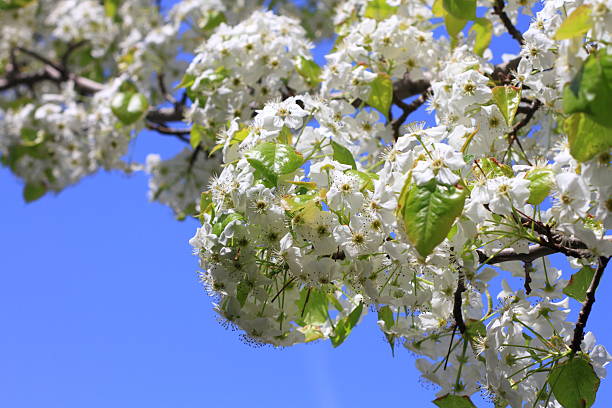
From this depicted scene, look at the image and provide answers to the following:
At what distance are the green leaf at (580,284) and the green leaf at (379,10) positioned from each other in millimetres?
1971

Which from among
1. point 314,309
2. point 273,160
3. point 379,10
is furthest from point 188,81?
point 273,160

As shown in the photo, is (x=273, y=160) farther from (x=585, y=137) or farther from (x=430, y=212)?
(x=585, y=137)

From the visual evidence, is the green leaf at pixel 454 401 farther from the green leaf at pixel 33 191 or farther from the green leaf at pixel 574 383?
the green leaf at pixel 33 191

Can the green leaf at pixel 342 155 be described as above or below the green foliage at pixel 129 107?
below

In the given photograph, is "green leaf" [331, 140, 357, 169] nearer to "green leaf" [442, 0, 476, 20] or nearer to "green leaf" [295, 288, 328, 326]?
"green leaf" [295, 288, 328, 326]

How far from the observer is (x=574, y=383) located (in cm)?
233

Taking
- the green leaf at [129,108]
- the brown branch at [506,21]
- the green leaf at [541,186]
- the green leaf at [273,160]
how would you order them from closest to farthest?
1. the green leaf at [541,186]
2. the green leaf at [273,160]
3. the brown branch at [506,21]
4. the green leaf at [129,108]

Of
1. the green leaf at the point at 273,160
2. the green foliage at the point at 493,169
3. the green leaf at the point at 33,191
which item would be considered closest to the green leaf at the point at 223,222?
the green leaf at the point at 273,160

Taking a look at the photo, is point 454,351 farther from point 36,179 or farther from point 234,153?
point 36,179

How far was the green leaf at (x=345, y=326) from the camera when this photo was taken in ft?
8.87

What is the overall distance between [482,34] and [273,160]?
5.83 ft

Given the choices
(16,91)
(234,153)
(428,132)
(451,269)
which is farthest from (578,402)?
(16,91)

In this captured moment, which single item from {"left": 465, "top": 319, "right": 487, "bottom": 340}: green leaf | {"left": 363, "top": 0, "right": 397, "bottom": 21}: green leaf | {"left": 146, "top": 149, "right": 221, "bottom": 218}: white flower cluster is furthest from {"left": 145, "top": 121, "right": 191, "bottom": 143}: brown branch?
{"left": 465, "top": 319, "right": 487, "bottom": 340}: green leaf

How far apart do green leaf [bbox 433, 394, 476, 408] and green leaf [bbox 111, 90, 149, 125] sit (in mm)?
2980
